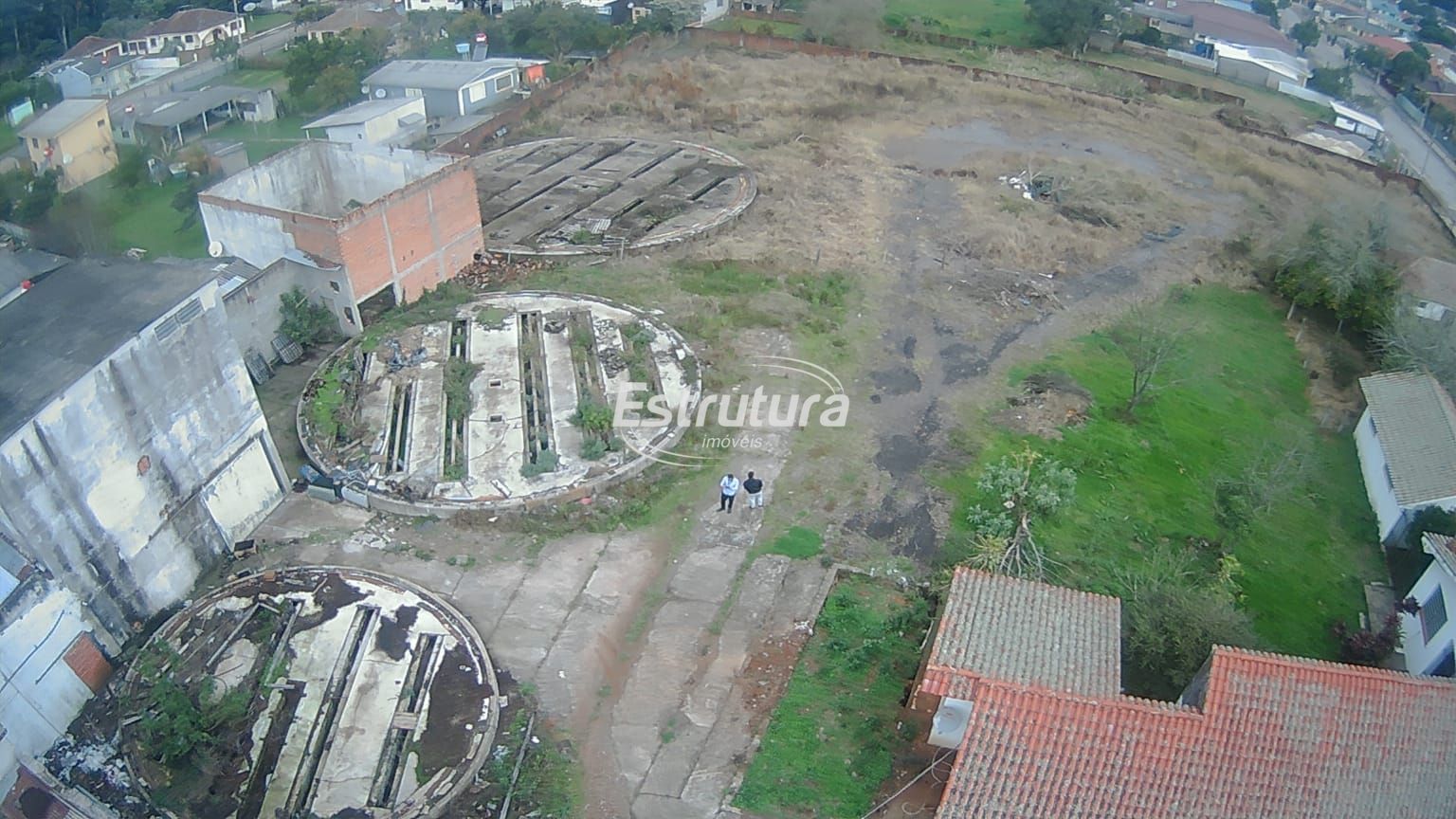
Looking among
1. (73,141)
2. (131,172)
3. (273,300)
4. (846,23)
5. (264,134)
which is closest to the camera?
(273,300)

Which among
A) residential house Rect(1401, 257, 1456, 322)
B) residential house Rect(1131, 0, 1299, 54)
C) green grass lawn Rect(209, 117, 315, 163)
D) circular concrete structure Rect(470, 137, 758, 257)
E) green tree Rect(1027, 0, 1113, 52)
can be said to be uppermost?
green tree Rect(1027, 0, 1113, 52)

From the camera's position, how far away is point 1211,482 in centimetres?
Answer: 2067

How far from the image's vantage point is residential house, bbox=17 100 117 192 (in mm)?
37000

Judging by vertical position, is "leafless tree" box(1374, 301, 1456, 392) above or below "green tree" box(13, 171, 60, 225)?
above

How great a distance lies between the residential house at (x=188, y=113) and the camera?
1563 inches

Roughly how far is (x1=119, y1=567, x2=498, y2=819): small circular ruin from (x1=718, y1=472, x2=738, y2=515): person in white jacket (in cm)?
538

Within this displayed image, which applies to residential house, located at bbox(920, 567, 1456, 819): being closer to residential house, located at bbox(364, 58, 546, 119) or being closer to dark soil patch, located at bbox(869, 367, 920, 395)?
dark soil patch, located at bbox(869, 367, 920, 395)

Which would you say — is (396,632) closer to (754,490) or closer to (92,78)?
(754,490)

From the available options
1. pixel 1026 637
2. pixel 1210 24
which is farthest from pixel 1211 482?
pixel 1210 24

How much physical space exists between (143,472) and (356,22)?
46283mm

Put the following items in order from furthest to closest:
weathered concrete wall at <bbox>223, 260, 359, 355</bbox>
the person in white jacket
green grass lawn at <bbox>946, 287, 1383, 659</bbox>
→ weathered concrete wall at <bbox>223, 260, 359, 355</bbox> → the person in white jacket → green grass lawn at <bbox>946, 287, 1383, 659</bbox>

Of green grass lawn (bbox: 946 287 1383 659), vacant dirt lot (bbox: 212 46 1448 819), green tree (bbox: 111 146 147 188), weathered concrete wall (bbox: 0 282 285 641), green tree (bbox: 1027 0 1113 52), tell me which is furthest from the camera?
green tree (bbox: 1027 0 1113 52)

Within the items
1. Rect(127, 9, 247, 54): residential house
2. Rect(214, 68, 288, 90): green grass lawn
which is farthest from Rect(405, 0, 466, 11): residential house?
Rect(214, 68, 288, 90): green grass lawn

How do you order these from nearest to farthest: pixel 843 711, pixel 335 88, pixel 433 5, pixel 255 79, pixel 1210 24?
pixel 843 711 < pixel 335 88 < pixel 255 79 < pixel 433 5 < pixel 1210 24
